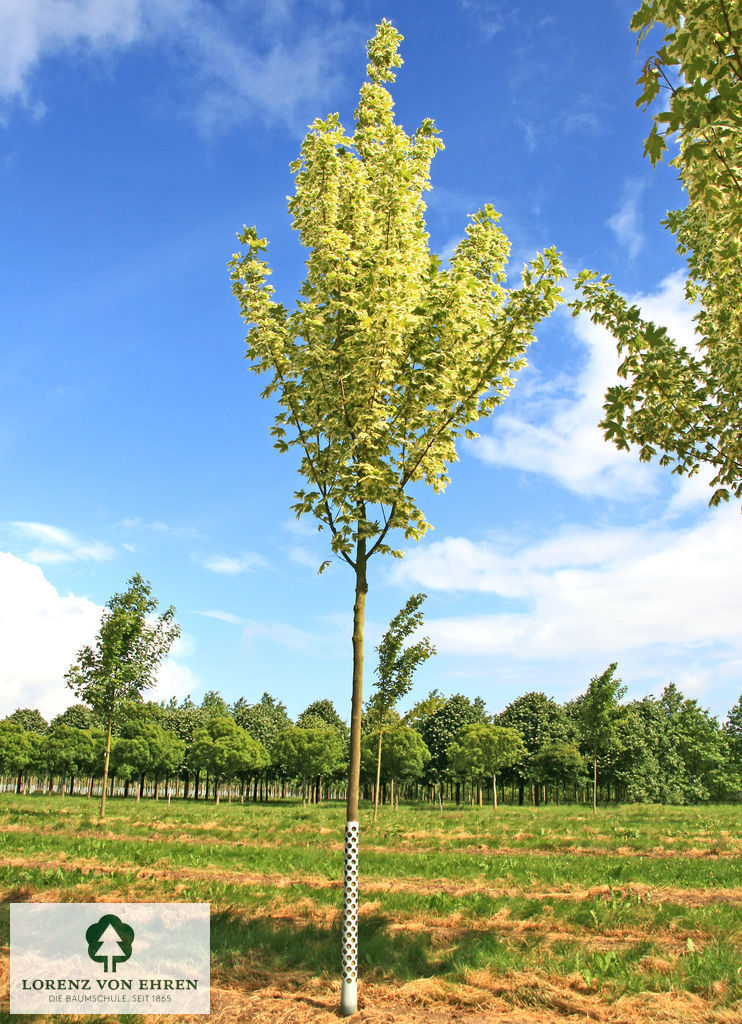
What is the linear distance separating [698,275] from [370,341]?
540 cm

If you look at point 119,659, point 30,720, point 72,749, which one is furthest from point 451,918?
point 30,720

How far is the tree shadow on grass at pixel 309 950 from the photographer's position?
25.3ft

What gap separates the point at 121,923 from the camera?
29.2 feet

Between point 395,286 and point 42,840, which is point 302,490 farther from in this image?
point 42,840

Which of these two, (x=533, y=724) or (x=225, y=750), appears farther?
(x=533, y=724)

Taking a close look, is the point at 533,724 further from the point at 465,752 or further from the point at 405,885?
the point at 405,885

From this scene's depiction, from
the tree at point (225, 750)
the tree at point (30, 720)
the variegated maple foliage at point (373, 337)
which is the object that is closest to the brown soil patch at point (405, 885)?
the variegated maple foliage at point (373, 337)

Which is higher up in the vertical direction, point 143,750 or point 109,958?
point 109,958

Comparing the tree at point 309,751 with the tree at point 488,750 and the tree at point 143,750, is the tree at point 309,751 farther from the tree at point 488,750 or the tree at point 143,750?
the tree at point 488,750

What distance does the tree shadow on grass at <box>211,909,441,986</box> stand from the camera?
7711mm

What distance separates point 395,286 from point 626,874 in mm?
12138

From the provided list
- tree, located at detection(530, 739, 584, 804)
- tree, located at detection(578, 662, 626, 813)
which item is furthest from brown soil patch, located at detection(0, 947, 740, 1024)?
tree, located at detection(530, 739, 584, 804)

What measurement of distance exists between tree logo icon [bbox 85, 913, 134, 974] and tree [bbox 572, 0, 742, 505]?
8.88m

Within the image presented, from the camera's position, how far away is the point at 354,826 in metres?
7.48
